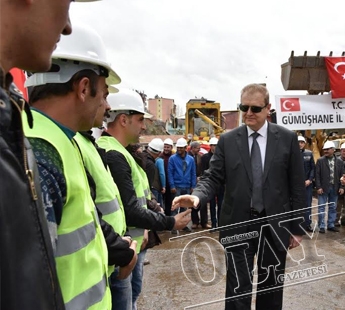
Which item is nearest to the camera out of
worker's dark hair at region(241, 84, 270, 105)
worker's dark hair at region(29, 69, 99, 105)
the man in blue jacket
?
worker's dark hair at region(29, 69, 99, 105)

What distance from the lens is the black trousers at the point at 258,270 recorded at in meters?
2.81

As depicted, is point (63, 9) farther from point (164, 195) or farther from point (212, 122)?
point (212, 122)

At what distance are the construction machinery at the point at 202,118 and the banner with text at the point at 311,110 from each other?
737cm

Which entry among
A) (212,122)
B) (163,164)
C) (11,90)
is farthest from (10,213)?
(212,122)

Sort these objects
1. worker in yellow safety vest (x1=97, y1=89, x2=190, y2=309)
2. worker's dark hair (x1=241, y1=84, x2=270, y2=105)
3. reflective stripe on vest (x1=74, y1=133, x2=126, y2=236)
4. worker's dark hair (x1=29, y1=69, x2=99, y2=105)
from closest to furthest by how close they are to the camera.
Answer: worker's dark hair (x1=29, y1=69, x2=99, y2=105), reflective stripe on vest (x1=74, y1=133, x2=126, y2=236), worker in yellow safety vest (x1=97, y1=89, x2=190, y2=309), worker's dark hair (x1=241, y1=84, x2=270, y2=105)

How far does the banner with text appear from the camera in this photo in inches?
217

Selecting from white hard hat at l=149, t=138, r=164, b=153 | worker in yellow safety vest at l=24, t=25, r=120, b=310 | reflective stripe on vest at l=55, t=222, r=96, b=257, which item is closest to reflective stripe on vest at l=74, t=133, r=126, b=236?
worker in yellow safety vest at l=24, t=25, r=120, b=310

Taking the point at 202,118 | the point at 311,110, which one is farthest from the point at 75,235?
the point at 202,118

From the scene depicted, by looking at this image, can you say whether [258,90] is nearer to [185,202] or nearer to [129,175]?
[185,202]

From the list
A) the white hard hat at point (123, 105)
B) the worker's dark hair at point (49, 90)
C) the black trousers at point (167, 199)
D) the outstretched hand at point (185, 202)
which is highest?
the white hard hat at point (123, 105)

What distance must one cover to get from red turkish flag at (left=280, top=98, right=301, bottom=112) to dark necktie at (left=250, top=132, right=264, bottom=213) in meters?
2.91

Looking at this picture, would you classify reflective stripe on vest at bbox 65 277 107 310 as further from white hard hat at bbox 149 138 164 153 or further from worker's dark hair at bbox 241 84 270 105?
white hard hat at bbox 149 138 164 153

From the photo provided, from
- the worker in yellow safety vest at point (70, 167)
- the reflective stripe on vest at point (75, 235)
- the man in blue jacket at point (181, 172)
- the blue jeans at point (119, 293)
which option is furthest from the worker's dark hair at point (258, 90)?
the man in blue jacket at point (181, 172)

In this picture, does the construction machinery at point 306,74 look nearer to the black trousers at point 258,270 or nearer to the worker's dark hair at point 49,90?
the black trousers at point 258,270
